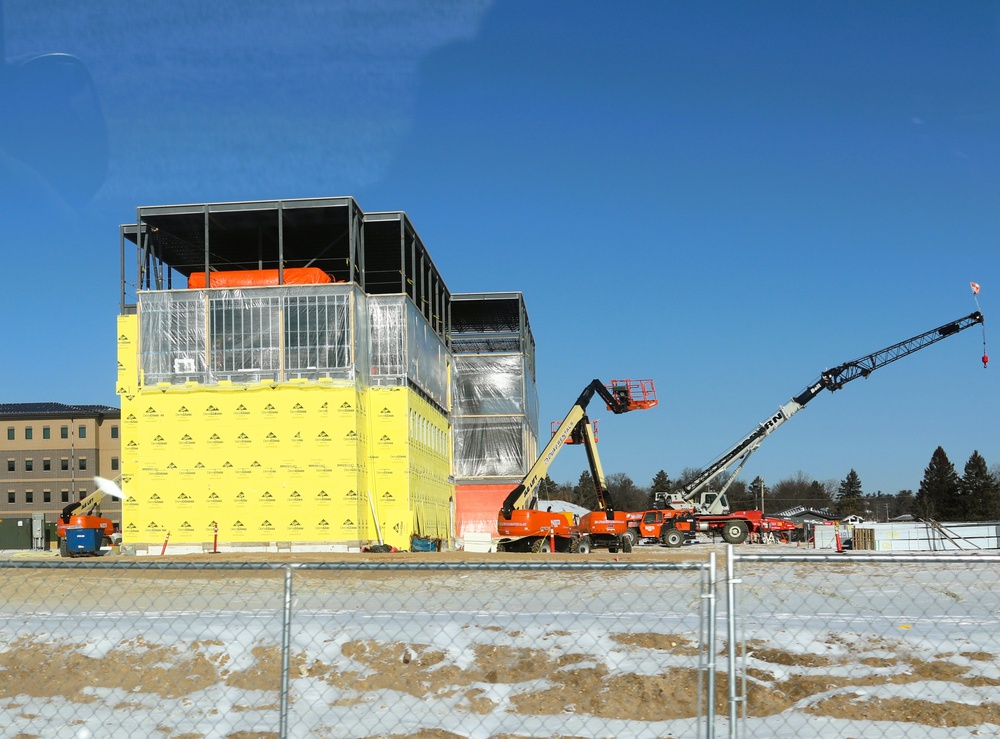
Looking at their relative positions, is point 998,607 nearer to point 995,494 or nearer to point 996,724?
point 996,724

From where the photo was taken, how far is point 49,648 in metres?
10.9

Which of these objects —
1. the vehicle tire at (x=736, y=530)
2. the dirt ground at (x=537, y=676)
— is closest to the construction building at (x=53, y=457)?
the vehicle tire at (x=736, y=530)

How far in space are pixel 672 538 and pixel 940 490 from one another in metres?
77.0

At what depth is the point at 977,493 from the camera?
110188 millimetres

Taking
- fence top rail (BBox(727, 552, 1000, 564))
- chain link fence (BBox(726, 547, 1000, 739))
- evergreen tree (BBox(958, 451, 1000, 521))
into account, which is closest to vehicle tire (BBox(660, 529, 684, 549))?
chain link fence (BBox(726, 547, 1000, 739))

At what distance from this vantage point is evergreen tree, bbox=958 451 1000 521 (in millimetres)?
107688

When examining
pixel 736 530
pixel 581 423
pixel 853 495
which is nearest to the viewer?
pixel 581 423

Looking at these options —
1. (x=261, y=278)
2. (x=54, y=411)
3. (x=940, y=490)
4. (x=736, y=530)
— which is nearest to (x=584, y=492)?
(x=940, y=490)

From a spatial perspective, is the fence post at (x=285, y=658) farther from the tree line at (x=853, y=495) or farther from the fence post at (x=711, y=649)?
the tree line at (x=853, y=495)

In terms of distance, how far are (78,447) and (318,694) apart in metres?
93.4

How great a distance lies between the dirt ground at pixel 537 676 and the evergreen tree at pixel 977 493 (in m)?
107

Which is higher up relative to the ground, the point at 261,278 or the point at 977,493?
the point at 261,278

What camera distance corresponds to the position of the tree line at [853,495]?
110m

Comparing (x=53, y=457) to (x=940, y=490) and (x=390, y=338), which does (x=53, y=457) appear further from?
(x=940, y=490)
